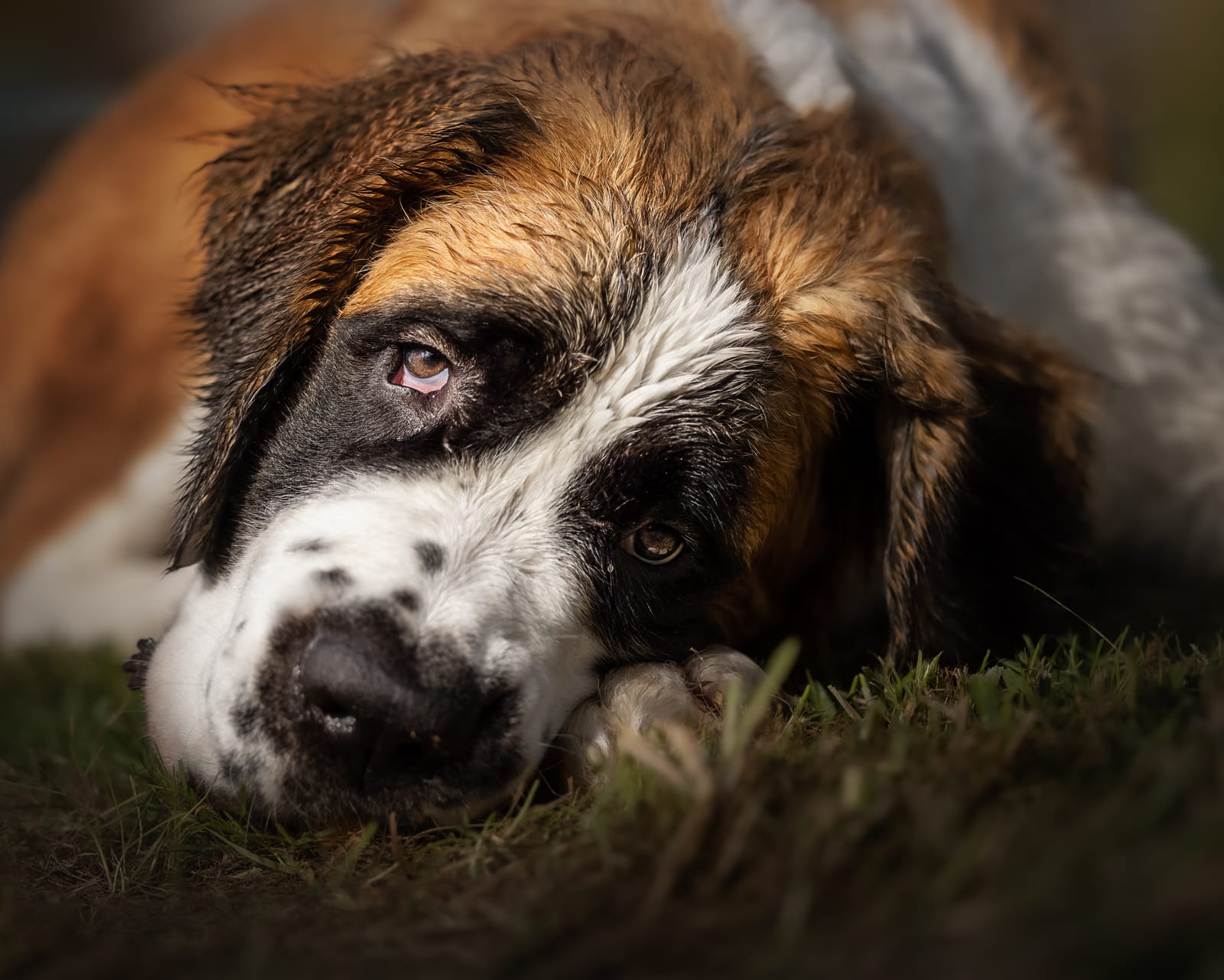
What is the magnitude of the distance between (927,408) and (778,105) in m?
0.76

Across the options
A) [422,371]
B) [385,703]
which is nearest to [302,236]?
[422,371]

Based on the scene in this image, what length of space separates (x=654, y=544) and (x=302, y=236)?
0.91 meters

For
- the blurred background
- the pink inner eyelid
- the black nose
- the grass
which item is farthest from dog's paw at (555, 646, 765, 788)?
the blurred background

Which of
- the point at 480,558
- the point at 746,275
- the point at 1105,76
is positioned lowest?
the point at 480,558

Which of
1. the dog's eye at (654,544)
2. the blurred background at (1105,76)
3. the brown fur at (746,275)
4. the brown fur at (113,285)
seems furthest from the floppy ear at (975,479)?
the blurred background at (1105,76)

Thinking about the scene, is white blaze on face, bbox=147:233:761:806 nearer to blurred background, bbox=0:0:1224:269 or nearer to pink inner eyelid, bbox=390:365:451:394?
pink inner eyelid, bbox=390:365:451:394

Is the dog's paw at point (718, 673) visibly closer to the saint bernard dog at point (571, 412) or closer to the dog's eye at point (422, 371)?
the saint bernard dog at point (571, 412)

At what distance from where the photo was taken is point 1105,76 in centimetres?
614

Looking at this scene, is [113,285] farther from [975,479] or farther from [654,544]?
[975,479]

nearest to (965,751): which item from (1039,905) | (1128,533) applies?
(1039,905)

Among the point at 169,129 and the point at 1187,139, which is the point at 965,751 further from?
the point at 1187,139

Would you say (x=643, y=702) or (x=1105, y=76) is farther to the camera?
(x=1105, y=76)

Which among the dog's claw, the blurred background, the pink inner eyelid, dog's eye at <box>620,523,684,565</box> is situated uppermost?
the blurred background

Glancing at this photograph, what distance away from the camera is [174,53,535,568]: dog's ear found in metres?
2.06
